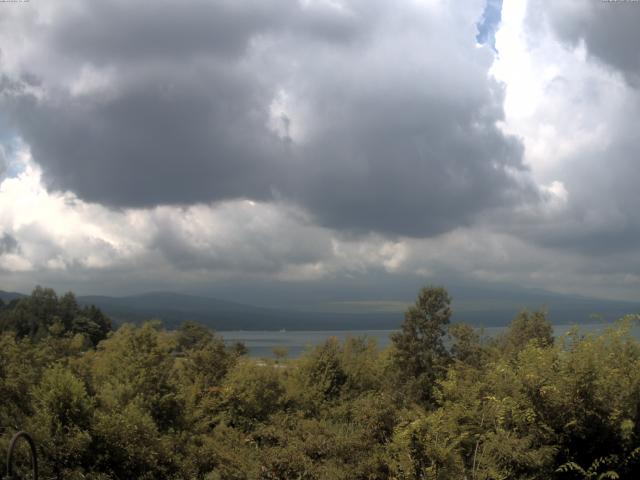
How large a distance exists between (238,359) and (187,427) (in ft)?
51.7

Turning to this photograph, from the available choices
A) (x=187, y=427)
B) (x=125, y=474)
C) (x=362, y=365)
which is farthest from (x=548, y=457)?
(x=362, y=365)

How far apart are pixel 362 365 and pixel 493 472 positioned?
2630cm

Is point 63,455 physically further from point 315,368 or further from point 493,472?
point 315,368

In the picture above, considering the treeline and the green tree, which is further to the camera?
the green tree

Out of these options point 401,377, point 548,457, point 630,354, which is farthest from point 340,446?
point 401,377

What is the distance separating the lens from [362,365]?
3641 centimetres

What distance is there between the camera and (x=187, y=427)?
16812 millimetres

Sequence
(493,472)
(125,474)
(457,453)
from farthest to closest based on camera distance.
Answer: (125,474) → (457,453) → (493,472)

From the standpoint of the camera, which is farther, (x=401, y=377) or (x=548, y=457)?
(x=401, y=377)

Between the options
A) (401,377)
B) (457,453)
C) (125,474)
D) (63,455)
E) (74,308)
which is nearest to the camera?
(457,453)

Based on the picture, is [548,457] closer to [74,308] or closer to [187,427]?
[187,427]

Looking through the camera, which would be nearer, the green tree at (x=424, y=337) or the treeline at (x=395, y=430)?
the treeline at (x=395, y=430)

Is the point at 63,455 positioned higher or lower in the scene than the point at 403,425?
lower

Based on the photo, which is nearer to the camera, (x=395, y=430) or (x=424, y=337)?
(x=395, y=430)
